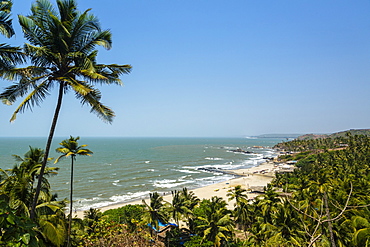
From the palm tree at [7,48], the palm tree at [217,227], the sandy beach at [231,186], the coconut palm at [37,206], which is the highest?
the palm tree at [7,48]

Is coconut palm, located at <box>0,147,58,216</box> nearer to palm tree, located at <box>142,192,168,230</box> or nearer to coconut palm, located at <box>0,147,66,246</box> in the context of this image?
coconut palm, located at <box>0,147,66,246</box>

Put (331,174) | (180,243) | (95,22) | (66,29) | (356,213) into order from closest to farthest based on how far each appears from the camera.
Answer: (66,29) < (95,22) < (356,213) < (180,243) < (331,174)

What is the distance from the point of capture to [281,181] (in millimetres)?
52250

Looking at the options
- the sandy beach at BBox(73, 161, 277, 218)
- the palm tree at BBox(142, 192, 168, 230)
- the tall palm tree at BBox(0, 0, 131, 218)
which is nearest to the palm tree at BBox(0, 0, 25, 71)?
the tall palm tree at BBox(0, 0, 131, 218)

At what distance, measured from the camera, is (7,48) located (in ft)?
25.9

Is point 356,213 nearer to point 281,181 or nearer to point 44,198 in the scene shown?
point 44,198

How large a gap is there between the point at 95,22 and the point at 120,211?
25724 millimetres

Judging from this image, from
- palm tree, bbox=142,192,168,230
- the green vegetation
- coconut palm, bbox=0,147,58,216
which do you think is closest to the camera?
the green vegetation

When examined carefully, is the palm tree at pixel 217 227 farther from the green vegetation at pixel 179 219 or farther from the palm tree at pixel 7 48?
the palm tree at pixel 7 48

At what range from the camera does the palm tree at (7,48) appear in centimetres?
737

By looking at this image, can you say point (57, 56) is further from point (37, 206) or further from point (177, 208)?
point (177, 208)

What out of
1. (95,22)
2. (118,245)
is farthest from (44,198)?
(95,22)

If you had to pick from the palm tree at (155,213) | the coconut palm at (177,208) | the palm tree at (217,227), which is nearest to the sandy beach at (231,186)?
the palm tree at (155,213)

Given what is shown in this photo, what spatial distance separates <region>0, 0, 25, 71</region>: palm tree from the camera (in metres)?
7.37
